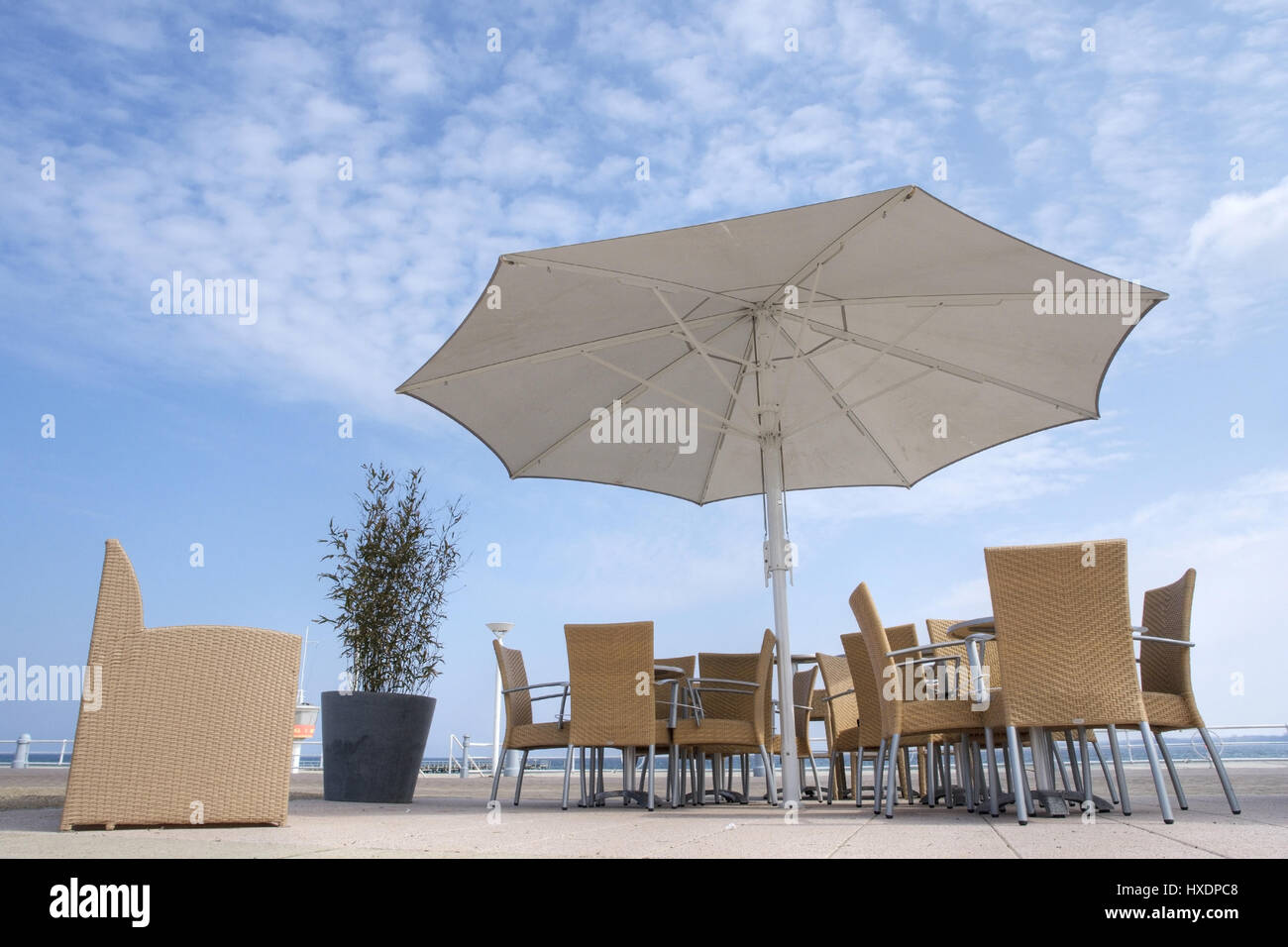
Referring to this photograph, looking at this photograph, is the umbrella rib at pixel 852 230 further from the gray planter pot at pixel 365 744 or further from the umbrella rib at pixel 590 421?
the gray planter pot at pixel 365 744

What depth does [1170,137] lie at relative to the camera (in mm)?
8625

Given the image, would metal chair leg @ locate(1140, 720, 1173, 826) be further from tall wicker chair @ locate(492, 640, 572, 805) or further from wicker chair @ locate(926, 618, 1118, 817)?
tall wicker chair @ locate(492, 640, 572, 805)

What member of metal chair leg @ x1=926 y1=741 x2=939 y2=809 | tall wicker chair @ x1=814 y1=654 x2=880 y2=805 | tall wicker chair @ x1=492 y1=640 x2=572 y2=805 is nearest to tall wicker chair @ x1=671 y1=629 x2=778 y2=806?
tall wicker chair @ x1=814 y1=654 x2=880 y2=805

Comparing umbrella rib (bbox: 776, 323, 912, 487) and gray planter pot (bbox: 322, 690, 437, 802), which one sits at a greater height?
umbrella rib (bbox: 776, 323, 912, 487)

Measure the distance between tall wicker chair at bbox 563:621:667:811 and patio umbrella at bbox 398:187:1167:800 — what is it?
0.74 m

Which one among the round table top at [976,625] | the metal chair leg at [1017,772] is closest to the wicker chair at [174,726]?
the metal chair leg at [1017,772]

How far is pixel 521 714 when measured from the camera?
5.17m

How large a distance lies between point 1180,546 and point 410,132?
11.5 m

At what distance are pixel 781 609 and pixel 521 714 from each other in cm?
176

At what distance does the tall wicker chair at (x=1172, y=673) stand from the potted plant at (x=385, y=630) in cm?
388

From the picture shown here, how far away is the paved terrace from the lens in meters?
2.13

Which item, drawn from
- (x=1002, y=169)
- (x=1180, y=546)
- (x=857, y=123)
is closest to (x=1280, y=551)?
(x=1180, y=546)

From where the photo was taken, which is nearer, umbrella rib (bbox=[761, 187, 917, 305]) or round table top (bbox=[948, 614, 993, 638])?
umbrella rib (bbox=[761, 187, 917, 305])

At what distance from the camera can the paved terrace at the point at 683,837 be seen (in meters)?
2.13
